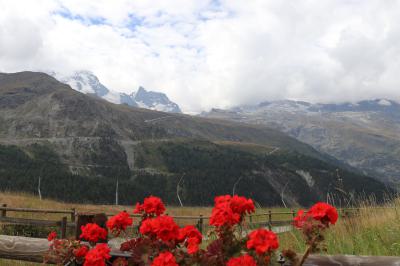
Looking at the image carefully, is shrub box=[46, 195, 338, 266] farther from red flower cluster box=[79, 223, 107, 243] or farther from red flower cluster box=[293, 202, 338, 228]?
red flower cluster box=[79, 223, 107, 243]

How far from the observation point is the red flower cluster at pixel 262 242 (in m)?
2.65

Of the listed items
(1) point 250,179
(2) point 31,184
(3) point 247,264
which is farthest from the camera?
(1) point 250,179

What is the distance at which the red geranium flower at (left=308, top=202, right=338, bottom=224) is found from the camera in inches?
114

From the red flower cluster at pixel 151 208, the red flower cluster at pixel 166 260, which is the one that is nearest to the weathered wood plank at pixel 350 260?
the red flower cluster at pixel 151 208

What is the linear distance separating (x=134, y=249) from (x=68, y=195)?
418 ft

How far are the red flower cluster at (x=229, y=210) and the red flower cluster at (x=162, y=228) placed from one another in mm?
322

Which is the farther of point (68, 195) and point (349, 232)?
point (68, 195)

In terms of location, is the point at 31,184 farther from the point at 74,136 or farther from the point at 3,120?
the point at 3,120

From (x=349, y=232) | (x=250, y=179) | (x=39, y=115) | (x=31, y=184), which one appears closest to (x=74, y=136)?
(x=39, y=115)

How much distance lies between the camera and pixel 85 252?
141 inches

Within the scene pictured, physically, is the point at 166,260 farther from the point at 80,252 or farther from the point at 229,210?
the point at 80,252

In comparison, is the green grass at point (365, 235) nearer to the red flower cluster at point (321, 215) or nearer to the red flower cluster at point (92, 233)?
the red flower cluster at point (321, 215)

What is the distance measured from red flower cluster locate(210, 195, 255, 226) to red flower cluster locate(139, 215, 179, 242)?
32cm

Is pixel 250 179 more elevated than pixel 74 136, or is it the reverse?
pixel 74 136
